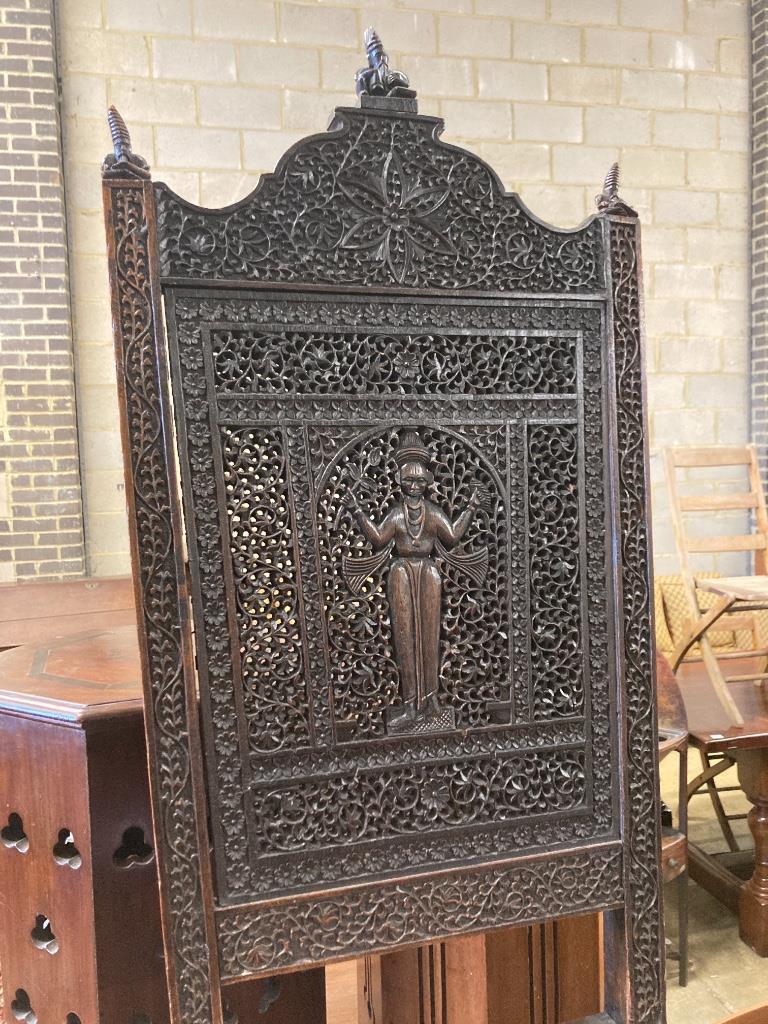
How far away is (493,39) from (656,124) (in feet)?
→ 3.37

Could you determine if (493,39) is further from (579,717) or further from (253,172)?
(579,717)

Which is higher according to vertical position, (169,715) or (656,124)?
(656,124)

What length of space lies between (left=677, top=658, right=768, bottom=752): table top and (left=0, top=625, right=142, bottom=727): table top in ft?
5.31

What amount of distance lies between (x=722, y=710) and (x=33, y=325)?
335 centimetres

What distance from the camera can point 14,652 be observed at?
5.56 ft

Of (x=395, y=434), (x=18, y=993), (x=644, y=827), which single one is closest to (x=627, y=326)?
(x=395, y=434)

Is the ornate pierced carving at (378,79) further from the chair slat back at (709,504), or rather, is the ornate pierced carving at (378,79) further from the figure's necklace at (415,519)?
the chair slat back at (709,504)

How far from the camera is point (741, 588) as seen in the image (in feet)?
9.33

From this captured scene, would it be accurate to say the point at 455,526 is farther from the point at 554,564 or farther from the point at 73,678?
the point at 73,678

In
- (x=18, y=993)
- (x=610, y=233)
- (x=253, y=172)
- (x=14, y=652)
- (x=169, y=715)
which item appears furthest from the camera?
(x=253, y=172)

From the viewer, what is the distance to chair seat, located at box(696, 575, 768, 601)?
271cm

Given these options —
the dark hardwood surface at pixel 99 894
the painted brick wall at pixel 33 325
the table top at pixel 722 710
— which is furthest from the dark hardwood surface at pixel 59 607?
the table top at pixel 722 710

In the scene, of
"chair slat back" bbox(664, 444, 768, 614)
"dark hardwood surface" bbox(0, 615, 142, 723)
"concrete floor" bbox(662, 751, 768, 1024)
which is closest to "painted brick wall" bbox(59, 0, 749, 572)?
"chair slat back" bbox(664, 444, 768, 614)

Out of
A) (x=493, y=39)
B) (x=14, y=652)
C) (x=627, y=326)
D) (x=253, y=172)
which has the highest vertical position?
(x=493, y=39)
